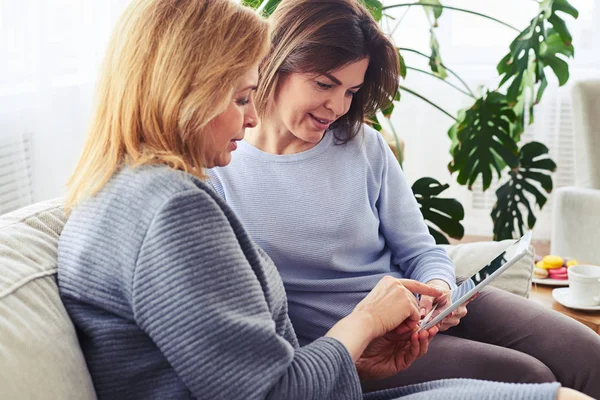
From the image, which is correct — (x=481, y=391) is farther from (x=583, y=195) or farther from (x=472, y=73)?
(x=472, y=73)

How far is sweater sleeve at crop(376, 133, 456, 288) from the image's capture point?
166 centimetres

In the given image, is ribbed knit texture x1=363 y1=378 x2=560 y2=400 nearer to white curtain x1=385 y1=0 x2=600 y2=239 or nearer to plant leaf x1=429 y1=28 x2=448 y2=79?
plant leaf x1=429 y1=28 x2=448 y2=79

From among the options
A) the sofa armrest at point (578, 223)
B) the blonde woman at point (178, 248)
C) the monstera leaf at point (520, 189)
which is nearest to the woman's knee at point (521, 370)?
the blonde woman at point (178, 248)

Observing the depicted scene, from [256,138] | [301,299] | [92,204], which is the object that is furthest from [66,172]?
[92,204]

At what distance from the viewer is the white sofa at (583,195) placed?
8.59 feet

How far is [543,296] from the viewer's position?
2023mm

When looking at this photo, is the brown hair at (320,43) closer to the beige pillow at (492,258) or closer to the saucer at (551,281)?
the beige pillow at (492,258)

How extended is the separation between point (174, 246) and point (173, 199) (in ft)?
0.20

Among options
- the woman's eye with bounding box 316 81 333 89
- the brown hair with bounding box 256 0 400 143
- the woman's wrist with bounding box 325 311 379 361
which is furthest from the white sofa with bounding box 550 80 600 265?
the woman's wrist with bounding box 325 311 379 361

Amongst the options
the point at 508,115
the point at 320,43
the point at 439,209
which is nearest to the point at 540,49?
the point at 508,115

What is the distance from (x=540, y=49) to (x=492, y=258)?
1.16 meters

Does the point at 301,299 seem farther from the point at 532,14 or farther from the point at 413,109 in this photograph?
the point at 532,14

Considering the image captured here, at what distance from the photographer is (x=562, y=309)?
188 centimetres

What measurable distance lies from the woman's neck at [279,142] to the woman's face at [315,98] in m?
0.02
